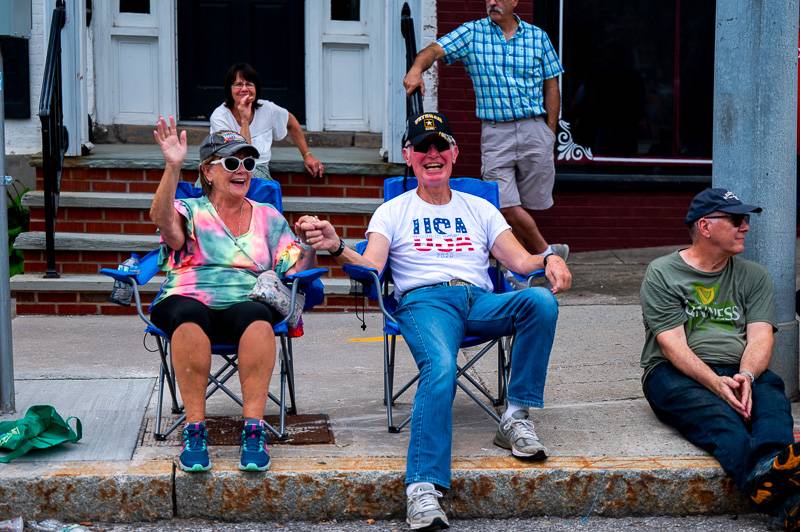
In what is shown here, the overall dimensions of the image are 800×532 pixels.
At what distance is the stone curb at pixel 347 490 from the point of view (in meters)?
4.55

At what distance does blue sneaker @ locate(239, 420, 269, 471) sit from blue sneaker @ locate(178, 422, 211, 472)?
0.47 ft

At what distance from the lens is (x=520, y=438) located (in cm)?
484

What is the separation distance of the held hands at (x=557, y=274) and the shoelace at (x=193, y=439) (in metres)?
1.56

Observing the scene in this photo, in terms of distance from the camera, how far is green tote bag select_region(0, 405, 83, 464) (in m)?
4.71

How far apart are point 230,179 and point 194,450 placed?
3.99 ft

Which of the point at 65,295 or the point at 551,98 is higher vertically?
the point at 551,98

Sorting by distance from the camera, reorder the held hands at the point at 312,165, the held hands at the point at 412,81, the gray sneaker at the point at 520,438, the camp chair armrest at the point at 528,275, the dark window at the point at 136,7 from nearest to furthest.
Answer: the gray sneaker at the point at 520,438, the camp chair armrest at the point at 528,275, the held hands at the point at 412,81, the held hands at the point at 312,165, the dark window at the point at 136,7

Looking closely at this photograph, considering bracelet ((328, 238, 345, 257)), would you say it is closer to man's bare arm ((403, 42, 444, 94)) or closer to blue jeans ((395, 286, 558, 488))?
blue jeans ((395, 286, 558, 488))

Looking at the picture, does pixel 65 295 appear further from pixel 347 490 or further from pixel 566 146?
pixel 566 146

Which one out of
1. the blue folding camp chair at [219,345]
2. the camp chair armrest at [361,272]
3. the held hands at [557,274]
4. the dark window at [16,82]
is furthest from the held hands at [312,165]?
the held hands at [557,274]

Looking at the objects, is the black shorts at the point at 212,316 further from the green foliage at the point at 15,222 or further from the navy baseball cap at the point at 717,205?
the green foliage at the point at 15,222

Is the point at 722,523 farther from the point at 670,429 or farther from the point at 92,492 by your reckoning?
the point at 92,492

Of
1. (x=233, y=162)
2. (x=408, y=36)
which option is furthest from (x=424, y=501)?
(x=408, y=36)

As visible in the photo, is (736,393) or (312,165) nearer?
(736,393)
